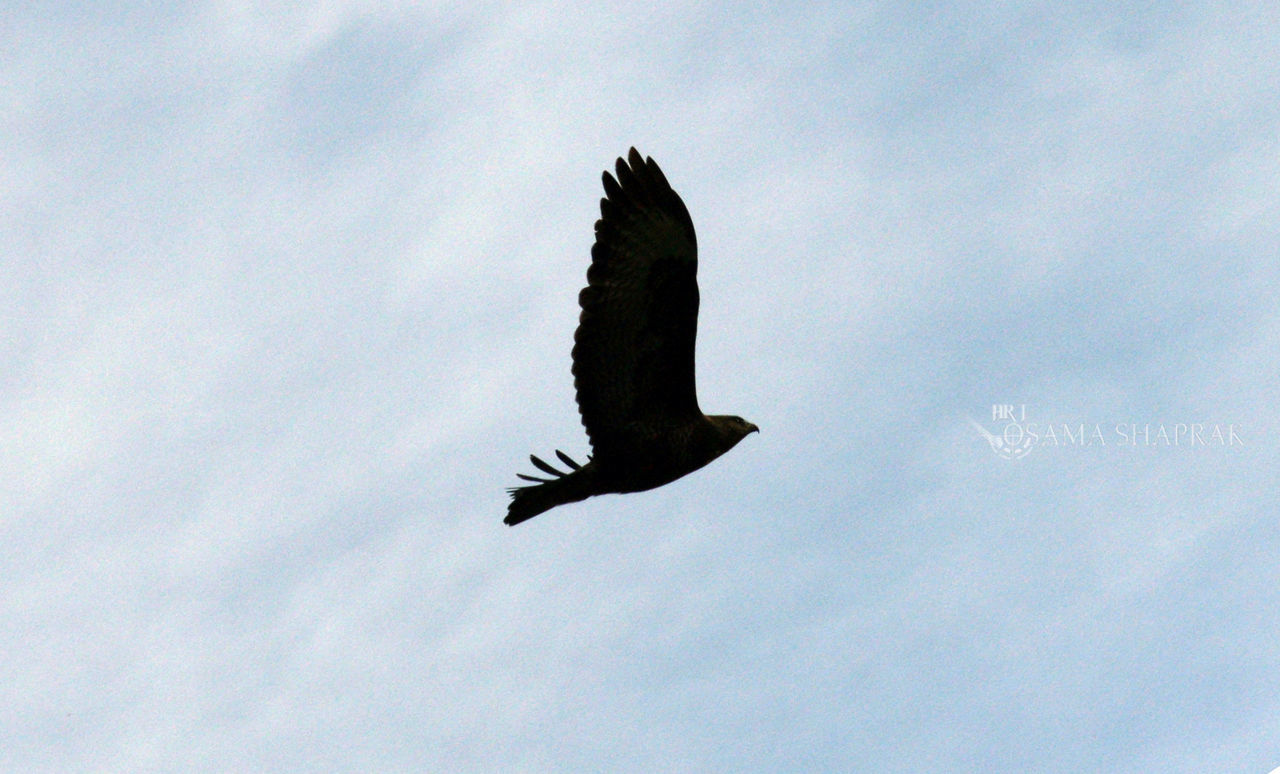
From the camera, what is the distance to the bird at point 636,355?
21.2 meters

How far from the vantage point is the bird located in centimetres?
2117

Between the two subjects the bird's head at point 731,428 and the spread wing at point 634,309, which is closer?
the spread wing at point 634,309

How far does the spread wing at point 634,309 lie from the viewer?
69.5 ft

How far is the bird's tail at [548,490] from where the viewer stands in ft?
70.2

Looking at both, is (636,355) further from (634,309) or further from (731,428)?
(731,428)

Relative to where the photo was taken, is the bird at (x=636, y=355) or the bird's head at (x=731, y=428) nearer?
the bird at (x=636, y=355)

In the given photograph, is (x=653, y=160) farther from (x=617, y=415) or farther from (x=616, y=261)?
(x=617, y=415)

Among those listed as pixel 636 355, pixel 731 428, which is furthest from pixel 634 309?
pixel 731 428

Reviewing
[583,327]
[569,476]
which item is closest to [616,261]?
[583,327]

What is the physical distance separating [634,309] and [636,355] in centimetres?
41

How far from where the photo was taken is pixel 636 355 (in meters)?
21.4

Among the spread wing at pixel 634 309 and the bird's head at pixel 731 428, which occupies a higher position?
the spread wing at pixel 634 309

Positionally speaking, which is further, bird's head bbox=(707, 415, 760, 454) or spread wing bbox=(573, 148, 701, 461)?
bird's head bbox=(707, 415, 760, 454)

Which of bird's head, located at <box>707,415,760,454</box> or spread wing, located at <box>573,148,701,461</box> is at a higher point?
spread wing, located at <box>573,148,701,461</box>
